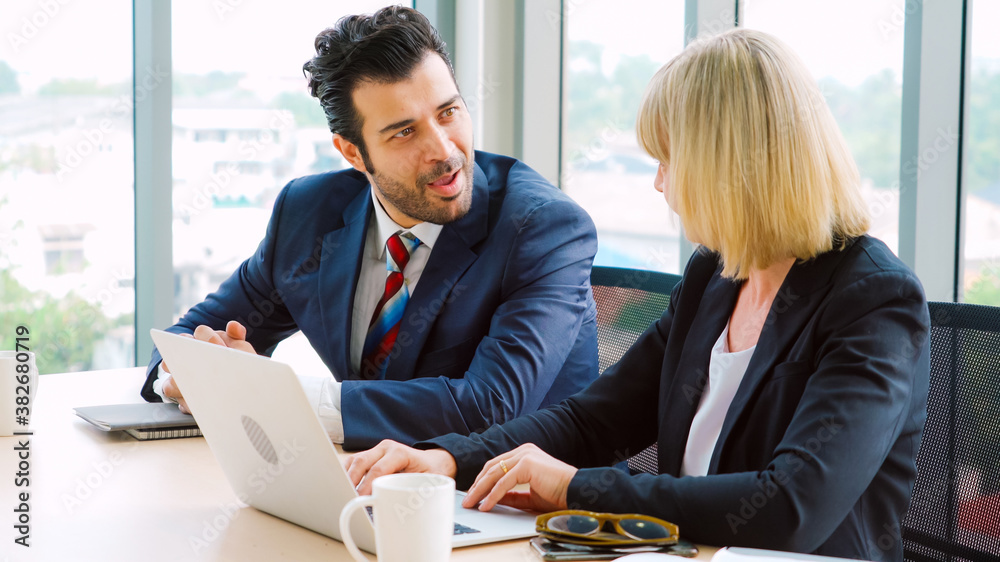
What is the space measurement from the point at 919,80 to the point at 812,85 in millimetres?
860

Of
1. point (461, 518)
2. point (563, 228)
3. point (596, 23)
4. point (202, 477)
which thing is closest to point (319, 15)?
point (596, 23)

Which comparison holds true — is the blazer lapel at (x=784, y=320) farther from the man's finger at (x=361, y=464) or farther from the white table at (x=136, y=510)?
the man's finger at (x=361, y=464)

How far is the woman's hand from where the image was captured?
3.77 feet

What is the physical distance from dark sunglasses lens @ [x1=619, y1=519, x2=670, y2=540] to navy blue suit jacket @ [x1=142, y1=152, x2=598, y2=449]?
0.56 meters

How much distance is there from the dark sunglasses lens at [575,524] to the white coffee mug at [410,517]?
0.59 ft

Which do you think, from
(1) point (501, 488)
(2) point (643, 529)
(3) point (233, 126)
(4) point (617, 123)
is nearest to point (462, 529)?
(1) point (501, 488)

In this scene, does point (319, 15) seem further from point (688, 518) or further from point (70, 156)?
point (688, 518)

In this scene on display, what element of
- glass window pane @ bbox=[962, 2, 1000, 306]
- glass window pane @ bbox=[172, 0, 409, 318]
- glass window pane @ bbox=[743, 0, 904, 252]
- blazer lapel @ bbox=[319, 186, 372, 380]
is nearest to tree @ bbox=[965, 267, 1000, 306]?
glass window pane @ bbox=[962, 2, 1000, 306]

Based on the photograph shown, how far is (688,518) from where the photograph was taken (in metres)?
1.06

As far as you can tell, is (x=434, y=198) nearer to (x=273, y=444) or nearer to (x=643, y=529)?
(x=273, y=444)

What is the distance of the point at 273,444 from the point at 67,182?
2087 mm

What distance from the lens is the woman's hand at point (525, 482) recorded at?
1150 mm

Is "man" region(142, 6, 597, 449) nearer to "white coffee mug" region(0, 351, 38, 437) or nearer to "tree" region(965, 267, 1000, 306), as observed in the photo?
"white coffee mug" region(0, 351, 38, 437)

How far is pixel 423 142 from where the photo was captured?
6.25 ft
